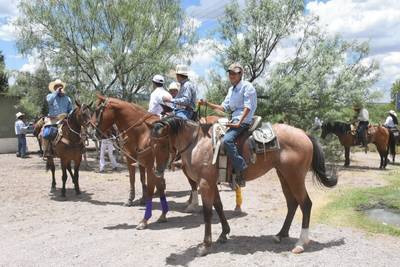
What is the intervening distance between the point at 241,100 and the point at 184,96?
117 cm

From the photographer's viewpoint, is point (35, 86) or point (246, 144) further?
Result: point (35, 86)

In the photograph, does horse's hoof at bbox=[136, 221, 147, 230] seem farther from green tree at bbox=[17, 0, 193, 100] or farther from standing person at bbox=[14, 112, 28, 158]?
standing person at bbox=[14, 112, 28, 158]

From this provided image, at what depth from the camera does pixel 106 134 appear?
7895mm

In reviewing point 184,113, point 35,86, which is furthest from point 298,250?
point 35,86

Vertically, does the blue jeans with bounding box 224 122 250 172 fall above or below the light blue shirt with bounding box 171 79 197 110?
below

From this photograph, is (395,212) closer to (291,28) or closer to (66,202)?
(66,202)

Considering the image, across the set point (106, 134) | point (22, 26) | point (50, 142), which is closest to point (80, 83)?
point (22, 26)

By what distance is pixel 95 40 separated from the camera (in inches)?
585

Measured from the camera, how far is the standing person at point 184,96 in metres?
6.61

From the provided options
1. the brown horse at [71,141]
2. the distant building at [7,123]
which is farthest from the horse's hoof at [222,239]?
the distant building at [7,123]

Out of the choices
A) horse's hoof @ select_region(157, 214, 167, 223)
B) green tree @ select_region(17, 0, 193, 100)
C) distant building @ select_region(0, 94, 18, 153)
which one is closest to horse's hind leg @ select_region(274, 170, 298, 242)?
horse's hoof @ select_region(157, 214, 167, 223)

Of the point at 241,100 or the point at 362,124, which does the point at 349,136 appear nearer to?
the point at 362,124

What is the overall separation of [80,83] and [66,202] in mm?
6882

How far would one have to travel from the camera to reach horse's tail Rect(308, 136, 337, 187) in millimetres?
5992
